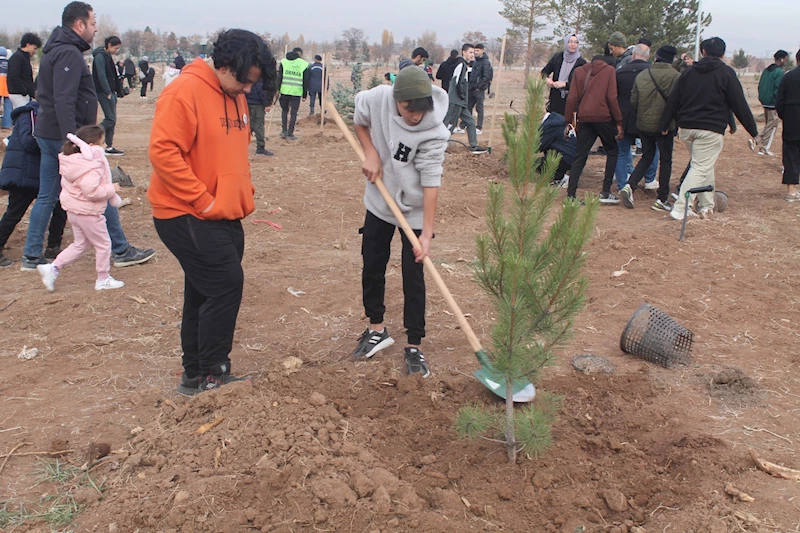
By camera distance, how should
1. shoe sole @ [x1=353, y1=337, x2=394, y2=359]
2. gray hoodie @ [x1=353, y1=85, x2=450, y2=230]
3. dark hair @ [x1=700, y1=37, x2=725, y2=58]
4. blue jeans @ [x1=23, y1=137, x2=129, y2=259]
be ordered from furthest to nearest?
1. dark hair @ [x1=700, y1=37, x2=725, y2=58]
2. blue jeans @ [x1=23, y1=137, x2=129, y2=259]
3. shoe sole @ [x1=353, y1=337, x2=394, y2=359]
4. gray hoodie @ [x1=353, y1=85, x2=450, y2=230]

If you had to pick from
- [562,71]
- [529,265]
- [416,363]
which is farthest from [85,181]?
A: [562,71]

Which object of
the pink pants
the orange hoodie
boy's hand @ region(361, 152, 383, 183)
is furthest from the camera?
the pink pants

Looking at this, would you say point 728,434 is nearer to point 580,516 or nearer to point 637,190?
point 580,516

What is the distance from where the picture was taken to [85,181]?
4.83 metres

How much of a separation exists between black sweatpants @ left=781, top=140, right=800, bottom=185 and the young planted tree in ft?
21.6

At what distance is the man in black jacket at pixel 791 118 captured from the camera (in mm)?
7559

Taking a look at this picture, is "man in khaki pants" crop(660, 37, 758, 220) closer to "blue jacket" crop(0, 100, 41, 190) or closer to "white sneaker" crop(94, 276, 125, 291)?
"white sneaker" crop(94, 276, 125, 291)

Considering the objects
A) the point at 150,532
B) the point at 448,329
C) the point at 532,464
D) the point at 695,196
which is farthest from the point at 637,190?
the point at 150,532

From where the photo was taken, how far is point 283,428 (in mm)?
2975

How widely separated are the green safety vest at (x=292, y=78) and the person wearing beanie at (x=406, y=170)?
9.87 m

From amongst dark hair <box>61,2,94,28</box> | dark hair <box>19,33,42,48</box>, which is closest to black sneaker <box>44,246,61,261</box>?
dark hair <box>61,2,94,28</box>

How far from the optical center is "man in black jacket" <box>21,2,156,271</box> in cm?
512

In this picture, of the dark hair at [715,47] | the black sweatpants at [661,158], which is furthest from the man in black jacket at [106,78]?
the dark hair at [715,47]

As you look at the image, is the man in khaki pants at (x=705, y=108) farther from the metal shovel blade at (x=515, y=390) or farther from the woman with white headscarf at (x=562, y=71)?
the metal shovel blade at (x=515, y=390)
